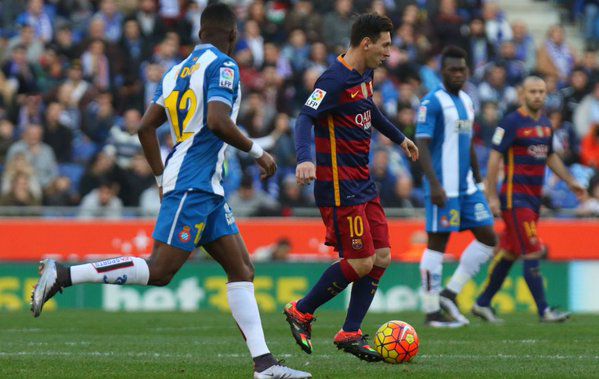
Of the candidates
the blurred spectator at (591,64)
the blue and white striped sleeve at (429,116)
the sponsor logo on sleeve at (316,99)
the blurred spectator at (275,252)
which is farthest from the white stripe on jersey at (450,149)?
the blurred spectator at (591,64)

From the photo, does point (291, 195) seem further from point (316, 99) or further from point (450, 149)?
point (316, 99)

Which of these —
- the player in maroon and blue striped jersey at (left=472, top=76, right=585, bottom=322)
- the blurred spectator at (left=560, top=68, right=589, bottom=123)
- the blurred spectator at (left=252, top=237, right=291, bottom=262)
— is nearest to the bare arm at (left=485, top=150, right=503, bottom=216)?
the player in maroon and blue striped jersey at (left=472, top=76, right=585, bottom=322)

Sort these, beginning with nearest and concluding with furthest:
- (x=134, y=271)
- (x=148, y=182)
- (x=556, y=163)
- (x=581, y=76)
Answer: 1. (x=134, y=271)
2. (x=556, y=163)
3. (x=148, y=182)
4. (x=581, y=76)

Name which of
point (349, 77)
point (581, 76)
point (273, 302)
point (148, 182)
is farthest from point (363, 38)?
point (581, 76)

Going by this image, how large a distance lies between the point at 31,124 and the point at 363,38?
11395 mm

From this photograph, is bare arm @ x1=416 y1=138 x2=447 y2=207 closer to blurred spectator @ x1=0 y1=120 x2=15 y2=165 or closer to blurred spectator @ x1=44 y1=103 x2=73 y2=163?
blurred spectator @ x1=44 y1=103 x2=73 y2=163

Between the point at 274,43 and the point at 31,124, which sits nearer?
the point at 31,124

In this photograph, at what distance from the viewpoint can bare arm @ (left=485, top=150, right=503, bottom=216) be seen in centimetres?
1330

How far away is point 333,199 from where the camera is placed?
9141 mm

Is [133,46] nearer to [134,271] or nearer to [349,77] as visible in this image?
[349,77]

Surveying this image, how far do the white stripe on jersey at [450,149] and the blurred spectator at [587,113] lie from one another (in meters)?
11.0

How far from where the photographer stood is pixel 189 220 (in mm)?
7535

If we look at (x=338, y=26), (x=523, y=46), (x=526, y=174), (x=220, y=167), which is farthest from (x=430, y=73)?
(x=220, y=167)

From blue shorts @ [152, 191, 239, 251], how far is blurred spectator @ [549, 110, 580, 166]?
1527 centimetres
